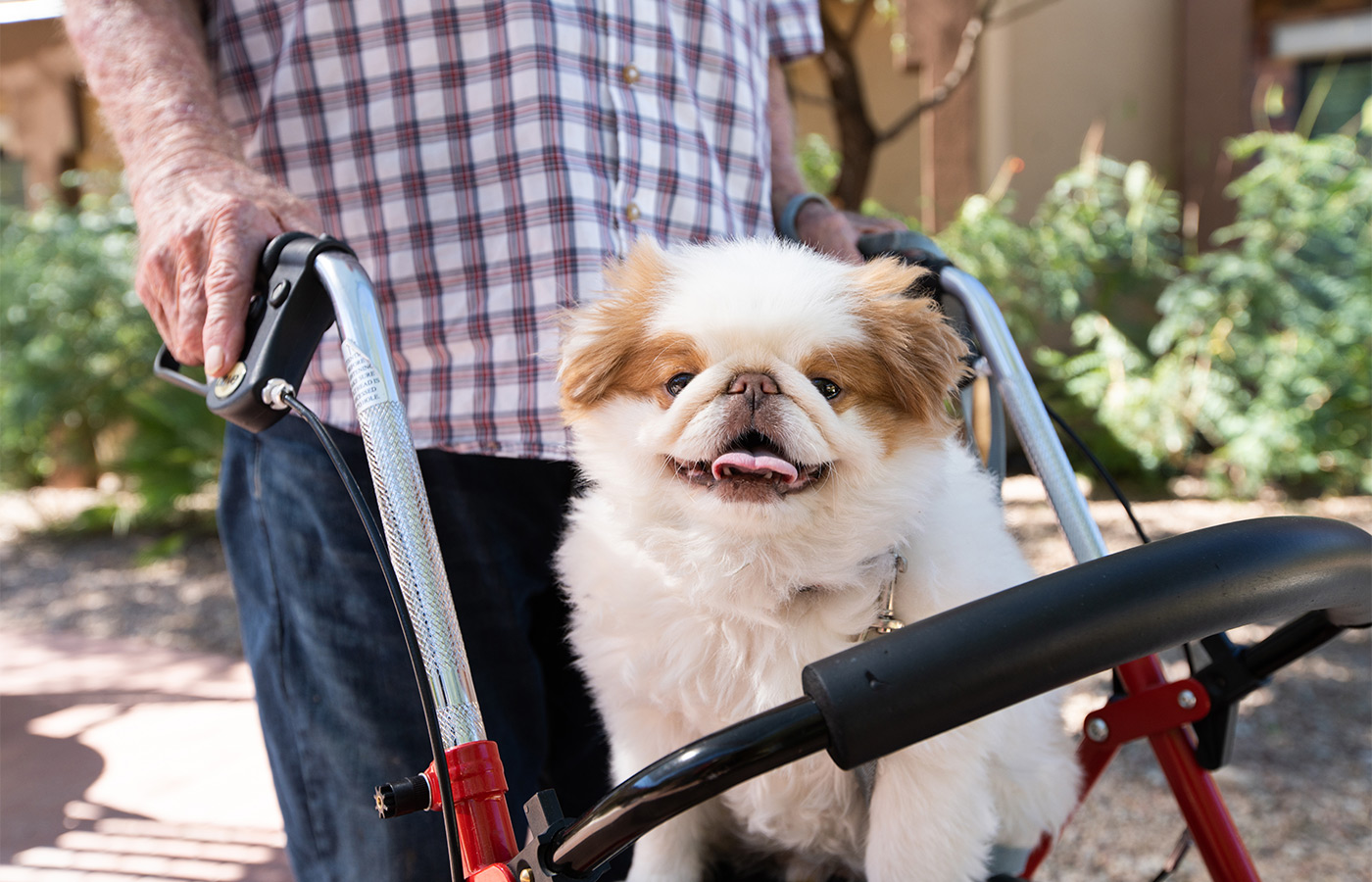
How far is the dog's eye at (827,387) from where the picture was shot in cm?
129

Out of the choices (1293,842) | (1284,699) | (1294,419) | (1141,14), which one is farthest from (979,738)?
(1141,14)

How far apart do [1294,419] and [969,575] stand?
554cm

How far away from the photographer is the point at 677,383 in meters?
1.30

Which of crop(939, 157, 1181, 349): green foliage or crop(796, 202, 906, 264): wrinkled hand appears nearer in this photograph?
crop(796, 202, 906, 264): wrinkled hand

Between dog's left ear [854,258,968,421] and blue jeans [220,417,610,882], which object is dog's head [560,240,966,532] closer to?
dog's left ear [854,258,968,421]

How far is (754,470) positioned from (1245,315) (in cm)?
599

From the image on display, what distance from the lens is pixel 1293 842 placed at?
3498 mm

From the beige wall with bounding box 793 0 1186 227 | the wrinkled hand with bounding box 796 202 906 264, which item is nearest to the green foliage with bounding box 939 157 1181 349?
the beige wall with bounding box 793 0 1186 227

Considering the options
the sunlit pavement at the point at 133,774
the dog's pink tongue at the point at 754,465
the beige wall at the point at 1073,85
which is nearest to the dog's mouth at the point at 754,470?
the dog's pink tongue at the point at 754,465

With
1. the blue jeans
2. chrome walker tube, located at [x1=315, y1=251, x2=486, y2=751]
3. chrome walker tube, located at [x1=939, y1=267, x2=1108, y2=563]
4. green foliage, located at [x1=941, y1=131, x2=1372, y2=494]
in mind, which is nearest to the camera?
chrome walker tube, located at [x1=315, y1=251, x2=486, y2=751]

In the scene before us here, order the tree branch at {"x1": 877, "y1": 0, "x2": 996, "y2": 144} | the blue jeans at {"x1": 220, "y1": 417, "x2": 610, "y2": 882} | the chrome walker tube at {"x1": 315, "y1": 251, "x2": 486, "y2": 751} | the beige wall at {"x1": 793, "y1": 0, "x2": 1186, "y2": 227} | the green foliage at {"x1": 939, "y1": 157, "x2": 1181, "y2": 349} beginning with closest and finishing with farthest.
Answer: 1. the chrome walker tube at {"x1": 315, "y1": 251, "x2": 486, "y2": 751}
2. the blue jeans at {"x1": 220, "y1": 417, "x2": 610, "y2": 882}
3. the tree branch at {"x1": 877, "y1": 0, "x2": 996, "y2": 144}
4. the green foliage at {"x1": 939, "y1": 157, "x2": 1181, "y2": 349}
5. the beige wall at {"x1": 793, "y1": 0, "x2": 1186, "y2": 227}

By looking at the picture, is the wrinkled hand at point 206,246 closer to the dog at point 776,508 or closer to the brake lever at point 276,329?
the brake lever at point 276,329

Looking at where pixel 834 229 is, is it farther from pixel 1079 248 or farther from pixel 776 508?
pixel 1079 248

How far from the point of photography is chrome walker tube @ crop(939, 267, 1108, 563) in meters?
1.41
